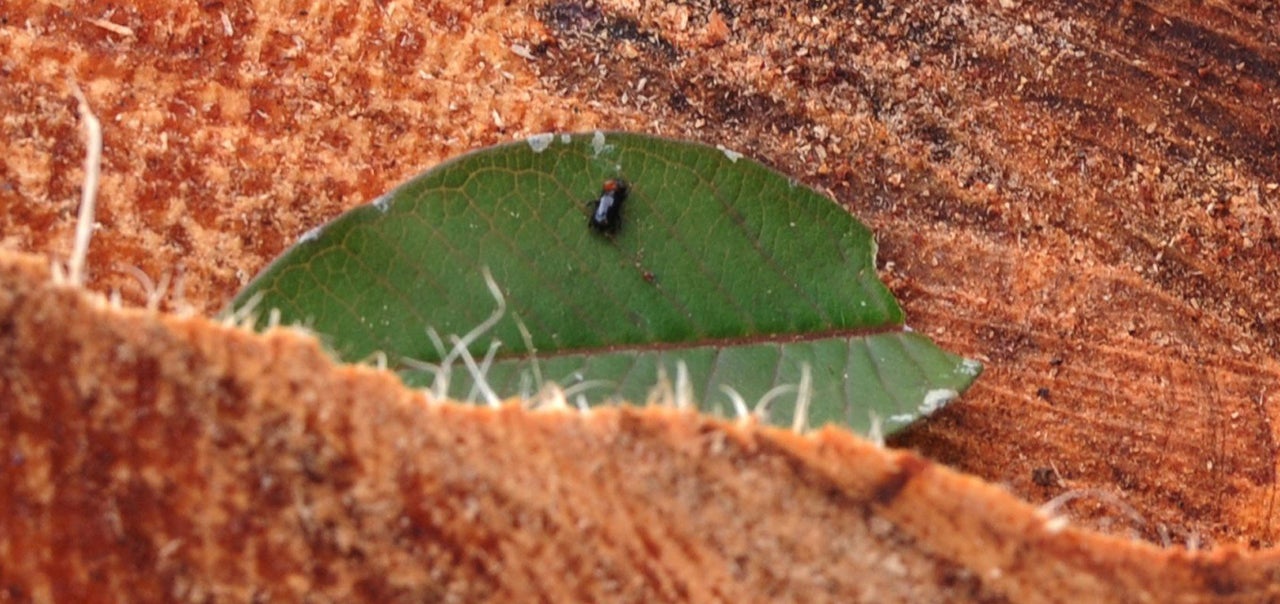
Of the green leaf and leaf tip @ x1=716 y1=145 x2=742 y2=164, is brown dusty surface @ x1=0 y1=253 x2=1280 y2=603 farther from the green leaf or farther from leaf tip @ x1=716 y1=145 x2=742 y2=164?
leaf tip @ x1=716 y1=145 x2=742 y2=164

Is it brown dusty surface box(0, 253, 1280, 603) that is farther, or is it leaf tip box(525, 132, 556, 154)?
leaf tip box(525, 132, 556, 154)

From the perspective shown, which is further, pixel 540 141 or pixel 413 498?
pixel 540 141

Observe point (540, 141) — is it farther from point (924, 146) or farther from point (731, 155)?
point (924, 146)

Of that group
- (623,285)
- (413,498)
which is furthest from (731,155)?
(413,498)

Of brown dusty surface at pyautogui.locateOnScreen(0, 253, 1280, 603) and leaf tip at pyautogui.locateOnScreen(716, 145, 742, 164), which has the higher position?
leaf tip at pyautogui.locateOnScreen(716, 145, 742, 164)

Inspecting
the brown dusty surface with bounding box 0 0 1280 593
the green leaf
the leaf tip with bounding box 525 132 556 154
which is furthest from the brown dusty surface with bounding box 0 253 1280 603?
the leaf tip with bounding box 525 132 556 154

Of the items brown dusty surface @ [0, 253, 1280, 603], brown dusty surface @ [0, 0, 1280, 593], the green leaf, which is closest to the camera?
brown dusty surface @ [0, 253, 1280, 603]
